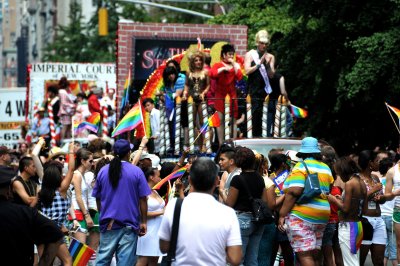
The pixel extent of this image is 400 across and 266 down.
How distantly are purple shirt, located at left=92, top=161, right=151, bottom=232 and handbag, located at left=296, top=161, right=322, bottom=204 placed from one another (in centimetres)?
158

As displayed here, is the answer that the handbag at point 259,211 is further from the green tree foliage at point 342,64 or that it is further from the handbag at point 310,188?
the green tree foliage at point 342,64

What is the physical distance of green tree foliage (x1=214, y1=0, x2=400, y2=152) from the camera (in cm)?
2644

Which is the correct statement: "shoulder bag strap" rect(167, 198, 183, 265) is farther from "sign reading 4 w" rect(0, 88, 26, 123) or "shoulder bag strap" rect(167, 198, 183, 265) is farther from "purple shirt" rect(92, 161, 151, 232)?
"sign reading 4 w" rect(0, 88, 26, 123)

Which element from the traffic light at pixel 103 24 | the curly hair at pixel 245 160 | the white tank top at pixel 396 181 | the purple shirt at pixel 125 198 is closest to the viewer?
the curly hair at pixel 245 160

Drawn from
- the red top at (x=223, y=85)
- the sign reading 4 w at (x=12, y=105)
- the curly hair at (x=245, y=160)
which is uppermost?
the red top at (x=223, y=85)

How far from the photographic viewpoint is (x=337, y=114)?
33.2 m

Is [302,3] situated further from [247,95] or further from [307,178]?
[307,178]

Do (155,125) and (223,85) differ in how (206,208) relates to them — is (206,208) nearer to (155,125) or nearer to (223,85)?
(223,85)

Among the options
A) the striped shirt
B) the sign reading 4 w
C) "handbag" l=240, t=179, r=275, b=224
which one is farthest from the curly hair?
the sign reading 4 w

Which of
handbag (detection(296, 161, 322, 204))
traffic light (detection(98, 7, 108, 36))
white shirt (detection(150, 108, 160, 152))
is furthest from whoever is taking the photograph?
traffic light (detection(98, 7, 108, 36))

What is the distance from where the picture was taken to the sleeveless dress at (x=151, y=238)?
13445 millimetres

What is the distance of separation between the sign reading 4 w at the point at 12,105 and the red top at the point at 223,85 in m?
23.4

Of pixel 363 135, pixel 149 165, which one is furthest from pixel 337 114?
pixel 149 165

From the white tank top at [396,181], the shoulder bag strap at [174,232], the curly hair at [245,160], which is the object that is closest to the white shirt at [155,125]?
the white tank top at [396,181]
